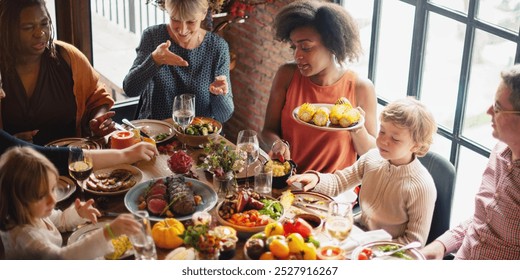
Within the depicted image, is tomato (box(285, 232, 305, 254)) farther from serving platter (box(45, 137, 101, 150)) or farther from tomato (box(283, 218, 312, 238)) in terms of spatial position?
serving platter (box(45, 137, 101, 150))

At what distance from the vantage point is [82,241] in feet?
7.80

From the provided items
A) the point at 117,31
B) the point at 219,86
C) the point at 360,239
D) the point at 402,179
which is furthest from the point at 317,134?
the point at 117,31

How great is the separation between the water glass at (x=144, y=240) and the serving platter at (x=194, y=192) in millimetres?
319

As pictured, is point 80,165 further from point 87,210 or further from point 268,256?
point 268,256

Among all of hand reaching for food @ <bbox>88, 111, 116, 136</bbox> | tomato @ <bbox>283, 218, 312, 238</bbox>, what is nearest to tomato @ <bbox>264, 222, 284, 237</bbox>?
tomato @ <bbox>283, 218, 312, 238</bbox>

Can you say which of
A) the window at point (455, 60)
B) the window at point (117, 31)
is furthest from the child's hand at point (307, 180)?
the window at point (117, 31)

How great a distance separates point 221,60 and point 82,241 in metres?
1.72

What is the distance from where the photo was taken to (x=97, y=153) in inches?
117

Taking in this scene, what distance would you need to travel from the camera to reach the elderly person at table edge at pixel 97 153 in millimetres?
2854

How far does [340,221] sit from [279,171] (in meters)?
0.55

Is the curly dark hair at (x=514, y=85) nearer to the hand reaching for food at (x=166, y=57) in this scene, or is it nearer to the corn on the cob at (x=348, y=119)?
the corn on the cob at (x=348, y=119)

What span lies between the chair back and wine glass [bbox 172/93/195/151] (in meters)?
1.09
